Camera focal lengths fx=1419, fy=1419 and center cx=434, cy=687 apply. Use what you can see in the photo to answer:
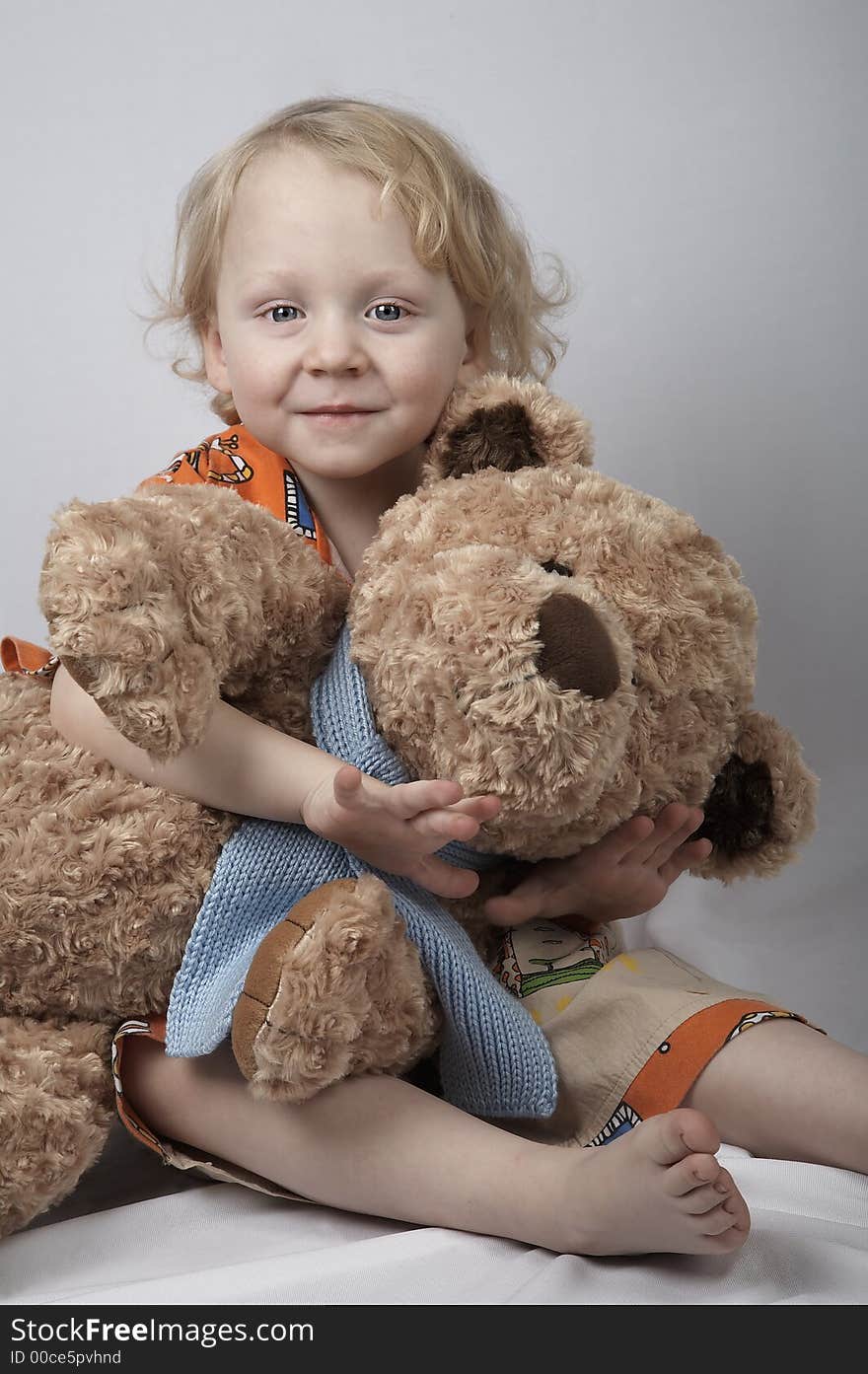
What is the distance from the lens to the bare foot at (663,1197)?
81 centimetres

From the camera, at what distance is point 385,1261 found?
0.85 m

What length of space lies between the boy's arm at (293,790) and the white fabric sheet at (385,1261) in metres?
0.23

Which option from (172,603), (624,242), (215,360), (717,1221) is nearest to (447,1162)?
(717,1221)

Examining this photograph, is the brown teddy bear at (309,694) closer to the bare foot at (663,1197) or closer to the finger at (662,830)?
the finger at (662,830)

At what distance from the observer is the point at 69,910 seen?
936 millimetres

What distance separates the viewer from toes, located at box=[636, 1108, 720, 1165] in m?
0.82

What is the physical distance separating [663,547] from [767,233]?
79 cm

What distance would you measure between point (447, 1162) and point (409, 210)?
0.71 meters

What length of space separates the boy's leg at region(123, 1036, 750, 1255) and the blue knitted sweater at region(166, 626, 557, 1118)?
0.18 ft

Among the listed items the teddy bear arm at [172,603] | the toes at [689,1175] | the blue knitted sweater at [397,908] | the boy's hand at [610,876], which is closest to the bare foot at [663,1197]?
the toes at [689,1175]

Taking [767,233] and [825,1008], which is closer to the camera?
[825,1008]

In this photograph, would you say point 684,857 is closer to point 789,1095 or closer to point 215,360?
point 789,1095
